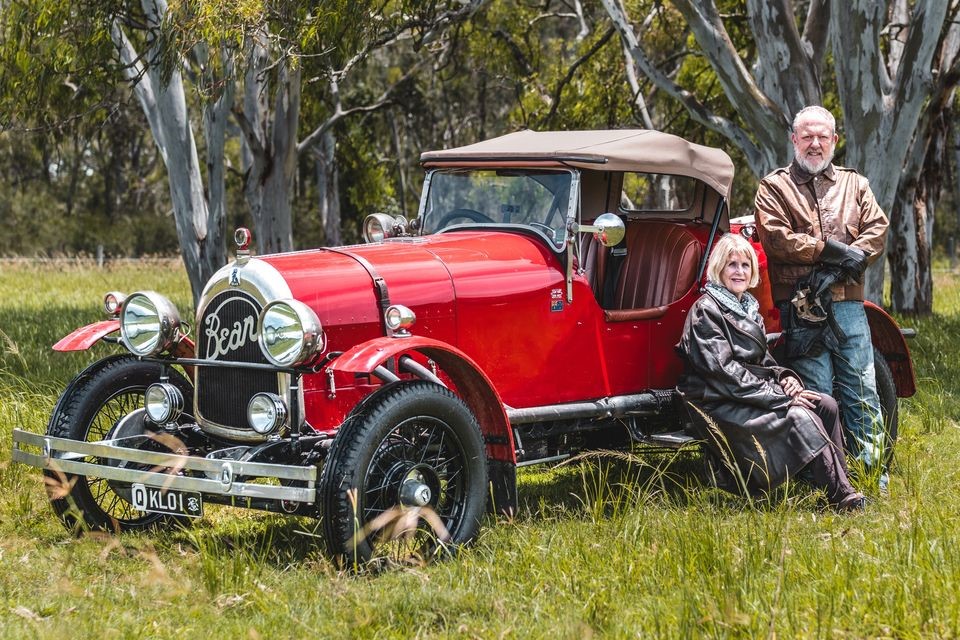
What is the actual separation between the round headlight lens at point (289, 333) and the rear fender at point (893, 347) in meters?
3.67

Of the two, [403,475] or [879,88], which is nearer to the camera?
[403,475]

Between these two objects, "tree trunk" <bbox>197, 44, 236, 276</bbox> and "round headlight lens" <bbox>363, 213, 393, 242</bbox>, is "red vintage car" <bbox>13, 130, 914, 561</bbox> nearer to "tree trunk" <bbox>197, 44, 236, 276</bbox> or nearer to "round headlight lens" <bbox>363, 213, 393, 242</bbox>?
"round headlight lens" <bbox>363, 213, 393, 242</bbox>

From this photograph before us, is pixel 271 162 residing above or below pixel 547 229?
above

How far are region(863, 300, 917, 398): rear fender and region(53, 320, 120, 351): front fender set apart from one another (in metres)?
4.34

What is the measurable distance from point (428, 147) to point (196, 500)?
3278cm

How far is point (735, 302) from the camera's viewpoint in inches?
230

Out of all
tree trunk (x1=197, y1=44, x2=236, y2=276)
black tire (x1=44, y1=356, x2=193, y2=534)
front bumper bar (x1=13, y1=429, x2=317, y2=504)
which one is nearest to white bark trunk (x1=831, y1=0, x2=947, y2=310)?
tree trunk (x1=197, y1=44, x2=236, y2=276)

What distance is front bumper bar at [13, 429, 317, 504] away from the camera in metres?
4.45

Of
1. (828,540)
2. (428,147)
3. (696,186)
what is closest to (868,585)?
(828,540)

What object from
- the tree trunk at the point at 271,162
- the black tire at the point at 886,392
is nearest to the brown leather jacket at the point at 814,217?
the black tire at the point at 886,392

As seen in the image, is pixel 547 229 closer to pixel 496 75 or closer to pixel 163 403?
pixel 163 403

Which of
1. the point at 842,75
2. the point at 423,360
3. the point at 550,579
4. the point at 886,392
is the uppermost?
the point at 842,75

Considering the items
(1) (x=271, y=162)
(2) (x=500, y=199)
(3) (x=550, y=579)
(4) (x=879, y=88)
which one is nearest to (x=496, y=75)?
(1) (x=271, y=162)

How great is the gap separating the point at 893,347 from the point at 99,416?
4665mm
